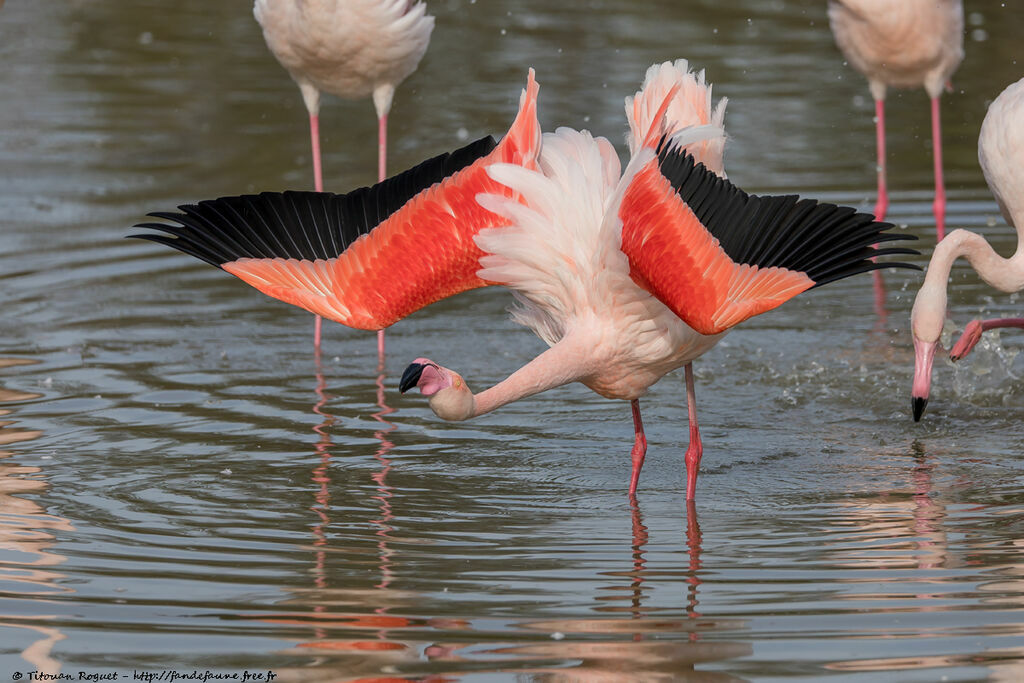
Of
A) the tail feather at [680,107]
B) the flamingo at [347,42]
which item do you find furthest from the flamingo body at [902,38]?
the tail feather at [680,107]

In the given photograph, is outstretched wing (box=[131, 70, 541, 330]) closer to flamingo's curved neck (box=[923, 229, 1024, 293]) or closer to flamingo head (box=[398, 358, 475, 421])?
flamingo head (box=[398, 358, 475, 421])

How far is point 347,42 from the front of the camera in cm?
900

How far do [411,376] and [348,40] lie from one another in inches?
172

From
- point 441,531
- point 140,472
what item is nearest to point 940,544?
point 441,531

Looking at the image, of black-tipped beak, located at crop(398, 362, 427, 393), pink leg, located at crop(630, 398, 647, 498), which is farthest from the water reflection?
pink leg, located at crop(630, 398, 647, 498)

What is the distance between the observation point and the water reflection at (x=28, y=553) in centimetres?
475

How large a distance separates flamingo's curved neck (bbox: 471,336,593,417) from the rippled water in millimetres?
432

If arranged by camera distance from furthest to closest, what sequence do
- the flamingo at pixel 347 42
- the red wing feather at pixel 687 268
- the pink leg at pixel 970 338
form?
the flamingo at pixel 347 42
the pink leg at pixel 970 338
the red wing feather at pixel 687 268

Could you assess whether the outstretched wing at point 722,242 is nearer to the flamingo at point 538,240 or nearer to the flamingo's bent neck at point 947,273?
→ the flamingo at point 538,240

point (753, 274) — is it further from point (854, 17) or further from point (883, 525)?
point (854, 17)

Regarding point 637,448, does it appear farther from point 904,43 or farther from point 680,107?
point 904,43

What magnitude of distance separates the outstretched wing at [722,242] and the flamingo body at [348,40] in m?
3.79

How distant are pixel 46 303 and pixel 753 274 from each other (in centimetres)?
510

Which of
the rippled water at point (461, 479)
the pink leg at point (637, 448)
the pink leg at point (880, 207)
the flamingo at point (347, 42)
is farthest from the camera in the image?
the pink leg at point (880, 207)
